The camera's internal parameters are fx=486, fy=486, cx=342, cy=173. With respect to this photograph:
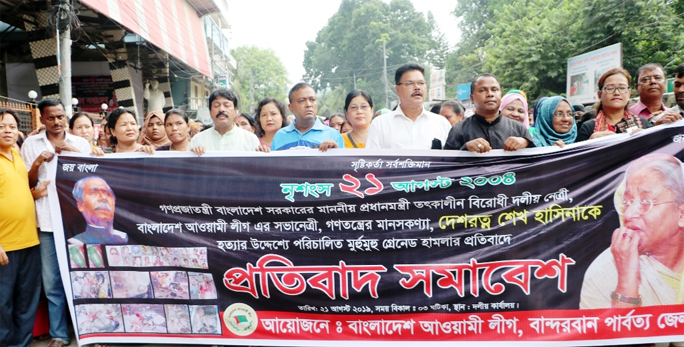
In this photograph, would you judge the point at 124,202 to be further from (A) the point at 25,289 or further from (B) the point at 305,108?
(B) the point at 305,108

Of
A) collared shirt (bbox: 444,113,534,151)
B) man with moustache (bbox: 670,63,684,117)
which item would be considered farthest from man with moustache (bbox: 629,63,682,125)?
collared shirt (bbox: 444,113,534,151)

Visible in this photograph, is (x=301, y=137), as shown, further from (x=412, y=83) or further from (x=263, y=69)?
(x=263, y=69)

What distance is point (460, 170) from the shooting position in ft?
9.77

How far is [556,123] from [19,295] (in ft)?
13.1

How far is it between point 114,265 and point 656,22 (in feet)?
55.9

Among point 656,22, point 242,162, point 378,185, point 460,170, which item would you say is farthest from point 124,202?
point 656,22

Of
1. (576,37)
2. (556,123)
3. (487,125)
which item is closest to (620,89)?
(556,123)

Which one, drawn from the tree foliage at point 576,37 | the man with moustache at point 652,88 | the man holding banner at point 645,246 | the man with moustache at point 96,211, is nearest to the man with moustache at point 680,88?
the man with moustache at point 652,88

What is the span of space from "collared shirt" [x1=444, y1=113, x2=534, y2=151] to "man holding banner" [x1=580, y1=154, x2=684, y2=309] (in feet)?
2.27

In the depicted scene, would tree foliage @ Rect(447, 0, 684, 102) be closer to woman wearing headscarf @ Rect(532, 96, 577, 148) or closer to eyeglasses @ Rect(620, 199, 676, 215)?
woman wearing headscarf @ Rect(532, 96, 577, 148)

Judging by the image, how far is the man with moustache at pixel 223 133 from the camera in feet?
12.0

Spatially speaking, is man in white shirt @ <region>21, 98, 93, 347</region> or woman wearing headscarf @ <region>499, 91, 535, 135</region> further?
woman wearing headscarf @ <region>499, 91, 535, 135</region>

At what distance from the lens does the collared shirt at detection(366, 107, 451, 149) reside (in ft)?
11.6

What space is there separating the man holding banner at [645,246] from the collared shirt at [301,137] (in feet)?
6.54
